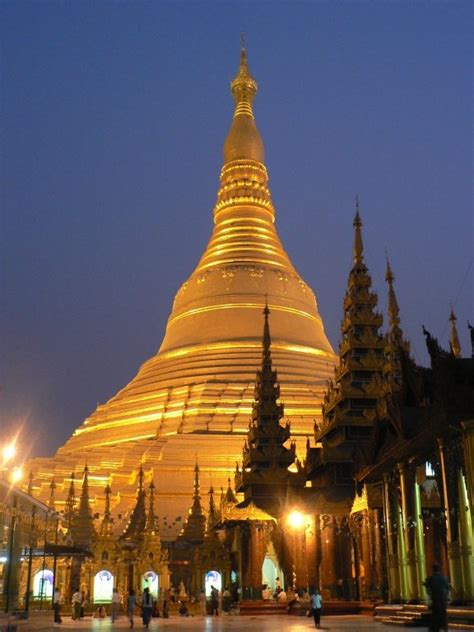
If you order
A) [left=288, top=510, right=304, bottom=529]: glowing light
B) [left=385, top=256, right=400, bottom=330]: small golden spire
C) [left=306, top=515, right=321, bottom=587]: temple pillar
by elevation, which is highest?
[left=385, top=256, right=400, bottom=330]: small golden spire

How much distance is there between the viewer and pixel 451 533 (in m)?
12.3

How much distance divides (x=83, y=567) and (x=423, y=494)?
14.7 m

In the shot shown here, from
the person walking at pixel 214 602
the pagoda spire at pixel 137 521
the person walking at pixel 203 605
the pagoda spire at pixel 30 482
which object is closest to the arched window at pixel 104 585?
the pagoda spire at pixel 137 521

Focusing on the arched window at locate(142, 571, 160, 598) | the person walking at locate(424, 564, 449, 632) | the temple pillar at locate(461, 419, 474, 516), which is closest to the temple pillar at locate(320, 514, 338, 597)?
the arched window at locate(142, 571, 160, 598)

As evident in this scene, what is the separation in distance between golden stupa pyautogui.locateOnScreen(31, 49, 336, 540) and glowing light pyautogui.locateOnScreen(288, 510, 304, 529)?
11318 mm

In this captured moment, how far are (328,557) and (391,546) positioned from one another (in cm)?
790

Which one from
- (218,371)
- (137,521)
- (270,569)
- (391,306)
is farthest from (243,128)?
(270,569)

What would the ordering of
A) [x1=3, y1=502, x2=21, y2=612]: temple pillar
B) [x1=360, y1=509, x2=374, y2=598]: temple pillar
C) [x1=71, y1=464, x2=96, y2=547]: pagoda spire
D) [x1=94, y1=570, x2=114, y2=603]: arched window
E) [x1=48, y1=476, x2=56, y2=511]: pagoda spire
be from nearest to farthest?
[x1=3, y1=502, x2=21, y2=612]: temple pillar, [x1=360, y1=509, x2=374, y2=598]: temple pillar, [x1=94, y1=570, x2=114, y2=603]: arched window, [x1=71, y1=464, x2=96, y2=547]: pagoda spire, [x1=48, y1=476, x2=56, y2=511]: pagoda spire

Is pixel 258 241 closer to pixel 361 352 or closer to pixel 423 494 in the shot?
pixel 361 352

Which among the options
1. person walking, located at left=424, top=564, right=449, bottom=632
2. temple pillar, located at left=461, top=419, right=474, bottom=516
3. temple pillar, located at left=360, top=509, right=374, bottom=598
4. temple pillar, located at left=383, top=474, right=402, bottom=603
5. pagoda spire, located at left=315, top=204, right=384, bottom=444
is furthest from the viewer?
pagoda spire, located at left=315, top=204, right=384, bottom=444

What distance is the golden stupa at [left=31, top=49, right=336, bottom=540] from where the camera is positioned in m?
39.1

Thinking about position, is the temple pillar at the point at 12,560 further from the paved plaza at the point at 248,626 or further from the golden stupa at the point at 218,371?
the golden stupa at the point at 218,371

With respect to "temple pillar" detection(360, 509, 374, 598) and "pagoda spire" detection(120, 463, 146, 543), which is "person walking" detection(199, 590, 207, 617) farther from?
"pagoda spire" detection(120, 463, 146, 543)

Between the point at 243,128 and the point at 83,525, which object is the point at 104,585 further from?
the point at 243,128
